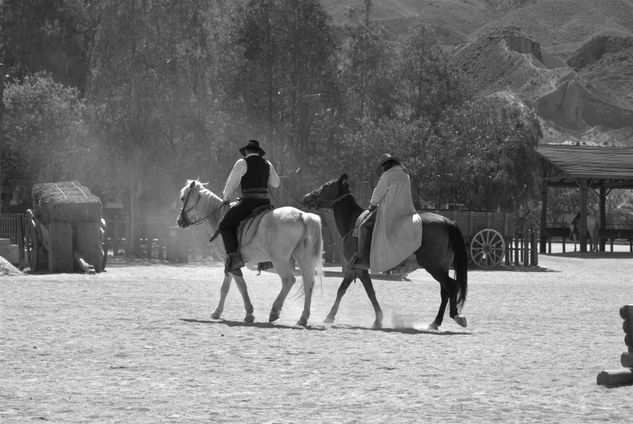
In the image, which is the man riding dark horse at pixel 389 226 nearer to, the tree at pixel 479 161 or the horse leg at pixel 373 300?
the horse leg at pixel 373 300

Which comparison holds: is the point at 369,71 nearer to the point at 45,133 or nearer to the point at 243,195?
the point at 45,133

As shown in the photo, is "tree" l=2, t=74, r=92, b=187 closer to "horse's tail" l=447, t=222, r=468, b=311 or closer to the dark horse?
the dark horse

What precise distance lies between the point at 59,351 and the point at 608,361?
5096 mm

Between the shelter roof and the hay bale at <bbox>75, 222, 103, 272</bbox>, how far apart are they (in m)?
24.6

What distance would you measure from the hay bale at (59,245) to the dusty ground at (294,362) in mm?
6705

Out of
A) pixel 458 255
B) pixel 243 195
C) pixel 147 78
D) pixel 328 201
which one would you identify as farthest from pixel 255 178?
pixel 147 78

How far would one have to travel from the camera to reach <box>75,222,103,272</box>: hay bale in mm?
27578

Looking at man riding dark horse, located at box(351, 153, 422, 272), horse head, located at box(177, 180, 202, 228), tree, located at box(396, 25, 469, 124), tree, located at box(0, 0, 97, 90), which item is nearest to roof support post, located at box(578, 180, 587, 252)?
tree, located at box(396, 25, 469, 124)

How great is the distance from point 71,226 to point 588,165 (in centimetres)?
2714

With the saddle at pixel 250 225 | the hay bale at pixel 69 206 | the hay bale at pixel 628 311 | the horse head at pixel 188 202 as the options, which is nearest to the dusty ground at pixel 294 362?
the hay bale at pixel 628 311

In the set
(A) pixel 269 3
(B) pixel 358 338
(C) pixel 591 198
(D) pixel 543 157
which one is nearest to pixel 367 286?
(B) pixel 358 338

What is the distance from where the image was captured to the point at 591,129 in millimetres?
161375

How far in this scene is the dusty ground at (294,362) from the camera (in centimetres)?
852

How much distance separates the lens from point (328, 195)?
16.8 metres
